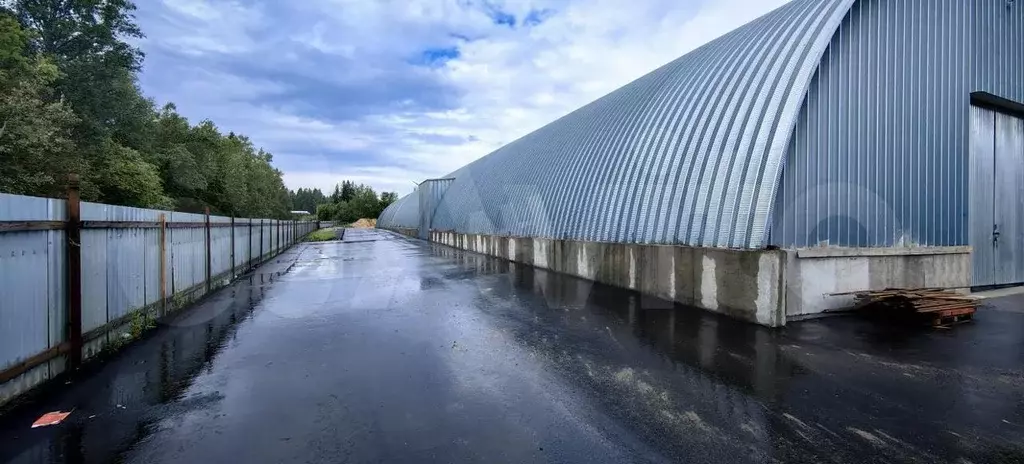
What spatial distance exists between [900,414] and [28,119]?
95.3ft

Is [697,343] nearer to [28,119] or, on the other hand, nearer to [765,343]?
[765,343]

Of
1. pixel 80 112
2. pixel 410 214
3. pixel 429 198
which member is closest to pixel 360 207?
pixel 410 214

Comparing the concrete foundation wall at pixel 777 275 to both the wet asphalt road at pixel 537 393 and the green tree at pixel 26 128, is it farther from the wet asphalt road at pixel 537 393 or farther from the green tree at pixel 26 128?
the green tree at pixel 26 128

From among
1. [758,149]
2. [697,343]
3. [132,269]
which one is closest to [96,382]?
[132,269]

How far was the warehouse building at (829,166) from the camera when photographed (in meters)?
9.97

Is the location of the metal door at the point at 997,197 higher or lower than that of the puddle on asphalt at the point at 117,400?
higher

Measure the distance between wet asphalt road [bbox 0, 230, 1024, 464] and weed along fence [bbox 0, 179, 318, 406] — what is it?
1.45 feet

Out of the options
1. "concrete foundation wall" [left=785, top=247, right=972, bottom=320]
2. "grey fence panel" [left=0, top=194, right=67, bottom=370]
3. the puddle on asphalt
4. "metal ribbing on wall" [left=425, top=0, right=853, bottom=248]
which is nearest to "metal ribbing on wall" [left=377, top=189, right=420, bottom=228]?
"metal ribbing on wall" [left=425, top=0, right=853, bottom=248]

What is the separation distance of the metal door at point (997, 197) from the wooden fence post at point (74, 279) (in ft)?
64.4

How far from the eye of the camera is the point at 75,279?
6.37 meters

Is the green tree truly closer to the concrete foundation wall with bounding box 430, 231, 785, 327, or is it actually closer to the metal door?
the concrete foundation wall with bounding box 430, 231, 785, 327

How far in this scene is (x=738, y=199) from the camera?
414 inches

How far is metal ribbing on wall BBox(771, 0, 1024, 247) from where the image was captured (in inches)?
400

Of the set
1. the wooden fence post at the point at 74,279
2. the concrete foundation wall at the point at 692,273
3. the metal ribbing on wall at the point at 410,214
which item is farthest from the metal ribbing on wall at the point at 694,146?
the metal ribbing on wall at the point at 410,214
